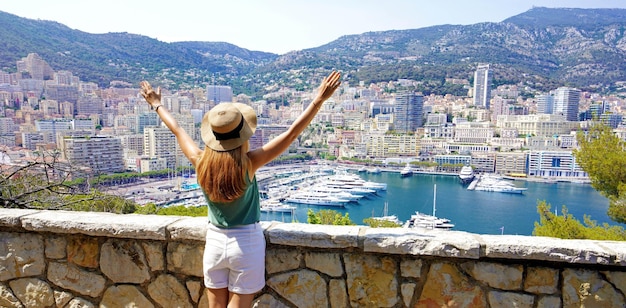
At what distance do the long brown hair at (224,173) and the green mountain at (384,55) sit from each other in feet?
211

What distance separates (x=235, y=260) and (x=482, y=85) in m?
78.4

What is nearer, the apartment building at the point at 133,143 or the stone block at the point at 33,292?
the stone block at the point at 33,292

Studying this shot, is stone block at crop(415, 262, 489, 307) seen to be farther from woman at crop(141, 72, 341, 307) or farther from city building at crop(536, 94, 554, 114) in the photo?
city building at crop(536, 94, 554, 114)

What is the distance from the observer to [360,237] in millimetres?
1325

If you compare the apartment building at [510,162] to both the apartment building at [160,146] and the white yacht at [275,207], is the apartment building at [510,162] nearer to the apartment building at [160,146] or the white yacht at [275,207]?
the white yacht at [275,207]

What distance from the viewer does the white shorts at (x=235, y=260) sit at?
1198 mm

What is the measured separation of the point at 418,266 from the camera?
1.33 metres

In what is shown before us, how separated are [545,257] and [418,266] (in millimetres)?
367

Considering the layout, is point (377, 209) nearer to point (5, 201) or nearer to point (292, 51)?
point (5, 201)

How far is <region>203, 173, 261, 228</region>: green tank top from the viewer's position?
1205 mm

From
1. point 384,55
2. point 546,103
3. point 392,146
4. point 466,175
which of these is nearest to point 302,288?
point 466,175

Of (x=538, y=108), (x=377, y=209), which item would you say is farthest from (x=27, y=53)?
(x=538, y=108)

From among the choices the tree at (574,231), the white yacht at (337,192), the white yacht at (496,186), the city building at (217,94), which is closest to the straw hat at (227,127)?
the tree at (574,231)

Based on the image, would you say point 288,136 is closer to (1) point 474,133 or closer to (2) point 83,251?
(2) point 83,251
